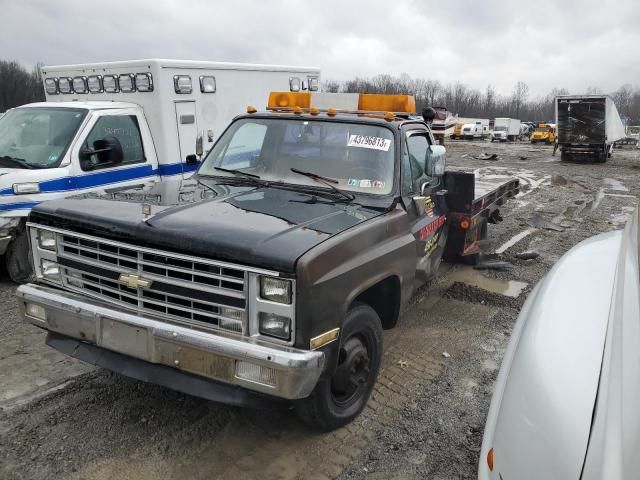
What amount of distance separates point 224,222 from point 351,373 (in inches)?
53.4

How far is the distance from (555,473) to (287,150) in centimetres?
336

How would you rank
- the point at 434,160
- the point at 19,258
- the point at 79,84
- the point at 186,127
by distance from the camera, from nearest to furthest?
the point at 434,160 < the point at 19,258 < the point at 186,127 < the point at 79,84

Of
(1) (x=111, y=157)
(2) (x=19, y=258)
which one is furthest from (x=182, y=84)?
(2) (x=19, y=258)

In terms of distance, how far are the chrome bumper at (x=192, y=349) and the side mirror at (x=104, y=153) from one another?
11.9 ft

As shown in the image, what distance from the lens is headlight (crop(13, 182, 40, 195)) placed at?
5930mm

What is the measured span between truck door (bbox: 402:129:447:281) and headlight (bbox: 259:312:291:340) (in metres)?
1.71

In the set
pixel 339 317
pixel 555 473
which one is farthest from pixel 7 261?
pixel 555 473

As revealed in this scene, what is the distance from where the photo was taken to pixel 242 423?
3734 mm

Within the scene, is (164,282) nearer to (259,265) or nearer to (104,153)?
(259,265)

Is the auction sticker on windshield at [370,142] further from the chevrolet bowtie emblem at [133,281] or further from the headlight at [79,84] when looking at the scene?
the headlight at [79,84]

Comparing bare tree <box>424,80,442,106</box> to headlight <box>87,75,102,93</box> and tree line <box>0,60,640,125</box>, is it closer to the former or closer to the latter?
tree line <box>0,60,640,125</box>

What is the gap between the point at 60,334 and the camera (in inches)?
141

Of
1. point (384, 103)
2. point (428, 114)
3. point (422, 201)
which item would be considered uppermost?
point (384, 103)

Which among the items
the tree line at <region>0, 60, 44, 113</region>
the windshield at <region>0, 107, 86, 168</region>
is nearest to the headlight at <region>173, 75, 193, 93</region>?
the windshield at <region>0, 107, 86, 168</region>
